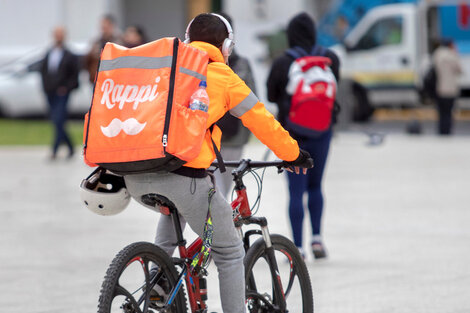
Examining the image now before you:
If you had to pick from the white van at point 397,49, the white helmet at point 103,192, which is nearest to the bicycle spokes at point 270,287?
the white helmet at point 103,192

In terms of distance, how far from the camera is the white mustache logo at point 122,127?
416 centimetres

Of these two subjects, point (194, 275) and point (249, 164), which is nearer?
point (194, 275)

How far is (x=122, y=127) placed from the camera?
419 centimetres

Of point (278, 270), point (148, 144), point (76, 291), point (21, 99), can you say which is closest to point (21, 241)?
point (76, 291)

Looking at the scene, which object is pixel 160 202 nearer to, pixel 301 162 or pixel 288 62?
pixel 301 162

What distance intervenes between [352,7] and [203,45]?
19832mm

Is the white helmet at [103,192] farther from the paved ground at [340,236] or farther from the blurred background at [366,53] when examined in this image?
the blurred background at [366,53]

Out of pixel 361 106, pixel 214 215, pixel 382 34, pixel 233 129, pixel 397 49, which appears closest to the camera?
pixel 214 215

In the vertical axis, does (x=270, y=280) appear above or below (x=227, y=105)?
below

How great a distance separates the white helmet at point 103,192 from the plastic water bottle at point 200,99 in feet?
1.68

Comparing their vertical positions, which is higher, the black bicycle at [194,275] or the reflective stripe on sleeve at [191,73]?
the reflective stripe on sleeve at [191,73]

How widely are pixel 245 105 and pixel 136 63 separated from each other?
19.4 inches

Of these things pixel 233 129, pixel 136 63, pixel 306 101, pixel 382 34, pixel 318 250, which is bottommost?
pixel 382 34

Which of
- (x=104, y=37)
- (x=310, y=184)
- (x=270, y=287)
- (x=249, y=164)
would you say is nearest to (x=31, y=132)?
(x=104, y=37)
